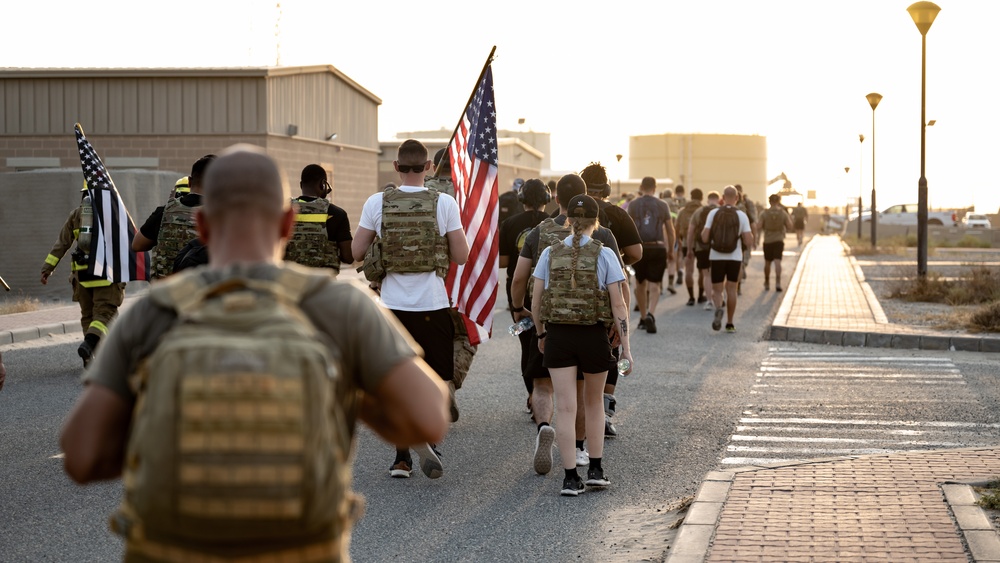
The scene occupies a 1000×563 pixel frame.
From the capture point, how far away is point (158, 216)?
8492mm

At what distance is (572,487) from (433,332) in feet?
4.07

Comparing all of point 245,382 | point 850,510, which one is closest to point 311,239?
point 850,510

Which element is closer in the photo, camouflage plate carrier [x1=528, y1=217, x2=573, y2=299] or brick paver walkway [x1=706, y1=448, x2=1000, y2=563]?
brick paver walkway [x1=706, y1=448, x2=1000, y2=563]

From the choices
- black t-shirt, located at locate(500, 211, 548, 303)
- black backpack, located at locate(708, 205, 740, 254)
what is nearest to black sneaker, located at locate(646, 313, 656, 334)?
black backpack, located at locate(708, 205, 740, 254)

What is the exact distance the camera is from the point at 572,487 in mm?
7441

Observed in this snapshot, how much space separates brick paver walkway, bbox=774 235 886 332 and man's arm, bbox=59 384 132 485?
14.5 m

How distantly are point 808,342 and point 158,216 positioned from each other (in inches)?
390

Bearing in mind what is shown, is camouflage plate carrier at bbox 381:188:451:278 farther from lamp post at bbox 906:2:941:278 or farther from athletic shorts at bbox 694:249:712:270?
lamp post at bbox 906:2:941:278

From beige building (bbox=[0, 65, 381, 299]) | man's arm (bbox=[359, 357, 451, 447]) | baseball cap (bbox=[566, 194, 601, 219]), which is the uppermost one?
beige building (bbox=[0, 65, 381, 299])

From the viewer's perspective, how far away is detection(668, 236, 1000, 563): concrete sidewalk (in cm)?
575

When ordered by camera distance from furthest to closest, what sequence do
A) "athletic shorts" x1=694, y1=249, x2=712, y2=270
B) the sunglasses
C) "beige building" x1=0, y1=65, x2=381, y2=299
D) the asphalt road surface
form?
"beige building" x1=0, y1=65, x2=381, y2=299, "athletic shorts" x1=694, y1=249, x2=712, y2=270, the sunglasses, the asphalt road surface

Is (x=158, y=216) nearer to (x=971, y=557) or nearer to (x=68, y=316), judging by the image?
(x=971, y=557)

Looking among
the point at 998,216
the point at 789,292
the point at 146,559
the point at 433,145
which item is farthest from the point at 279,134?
the point at 998,216

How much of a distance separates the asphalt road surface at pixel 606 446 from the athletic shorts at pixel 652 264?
3.39ft
